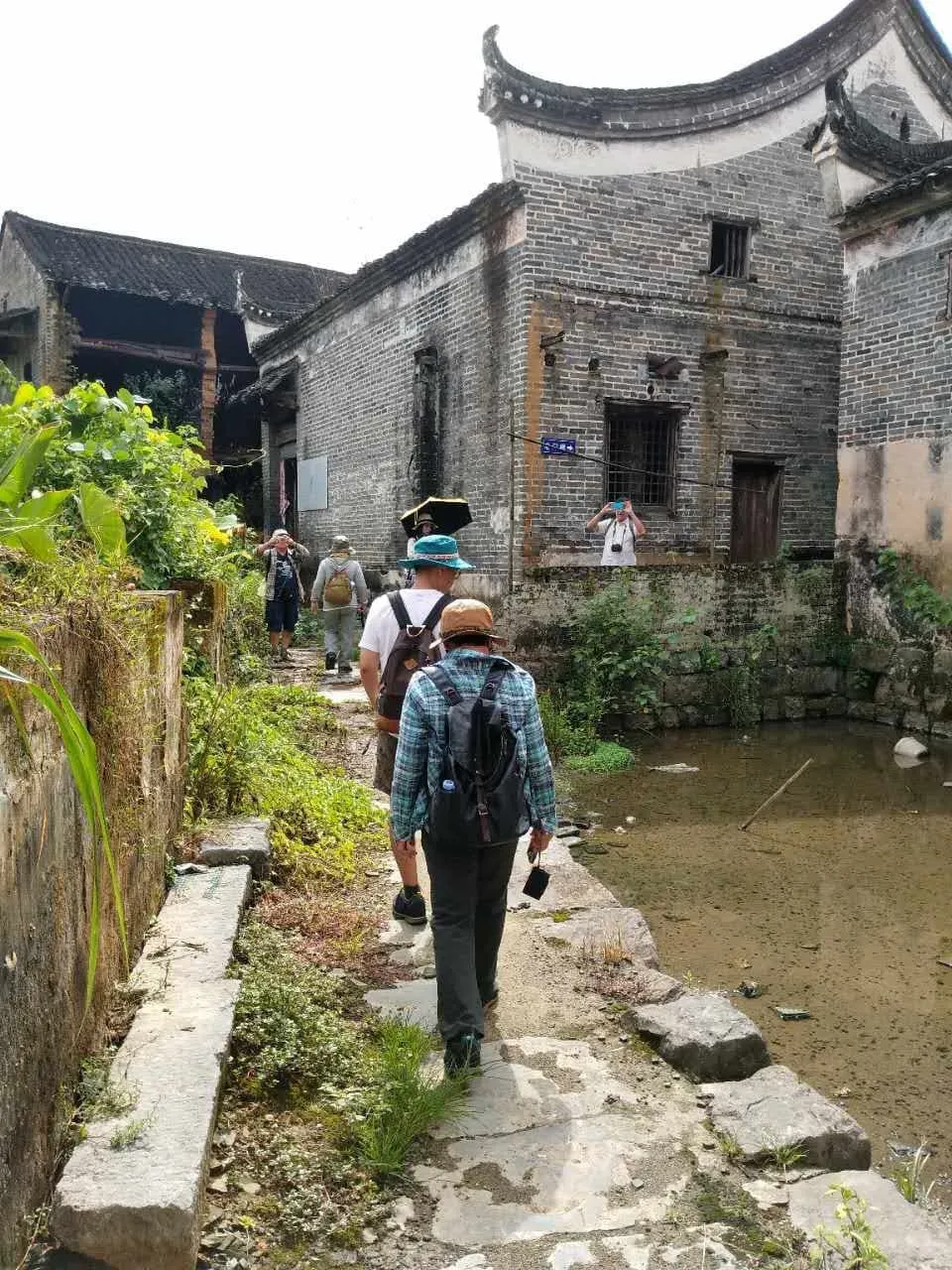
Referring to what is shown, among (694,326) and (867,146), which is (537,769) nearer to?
(694,326)

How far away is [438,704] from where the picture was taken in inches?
131

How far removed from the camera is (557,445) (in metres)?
10.7

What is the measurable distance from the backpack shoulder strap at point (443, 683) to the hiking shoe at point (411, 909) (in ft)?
4.65

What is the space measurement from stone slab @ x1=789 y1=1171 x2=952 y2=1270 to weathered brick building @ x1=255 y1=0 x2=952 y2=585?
27.4ft

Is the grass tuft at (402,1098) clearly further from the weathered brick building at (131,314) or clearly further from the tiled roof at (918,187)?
the weathered brick building at (131,314)

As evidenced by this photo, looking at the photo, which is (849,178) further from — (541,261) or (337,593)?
(337,593)

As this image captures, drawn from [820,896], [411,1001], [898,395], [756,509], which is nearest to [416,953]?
[411,1001]

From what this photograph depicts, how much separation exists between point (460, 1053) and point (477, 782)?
0.92 m

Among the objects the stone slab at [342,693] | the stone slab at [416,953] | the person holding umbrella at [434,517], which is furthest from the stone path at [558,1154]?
the stone slab at [342,693]

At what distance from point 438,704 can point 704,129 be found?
10.6 m

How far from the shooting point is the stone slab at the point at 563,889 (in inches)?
195

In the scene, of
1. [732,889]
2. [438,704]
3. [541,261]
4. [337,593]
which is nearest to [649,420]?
[541,261]

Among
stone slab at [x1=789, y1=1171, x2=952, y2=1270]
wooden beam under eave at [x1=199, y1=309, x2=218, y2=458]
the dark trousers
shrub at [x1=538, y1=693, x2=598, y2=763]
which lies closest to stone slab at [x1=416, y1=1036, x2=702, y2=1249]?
the dark trousers

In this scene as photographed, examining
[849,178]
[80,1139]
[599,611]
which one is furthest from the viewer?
[849,178]
